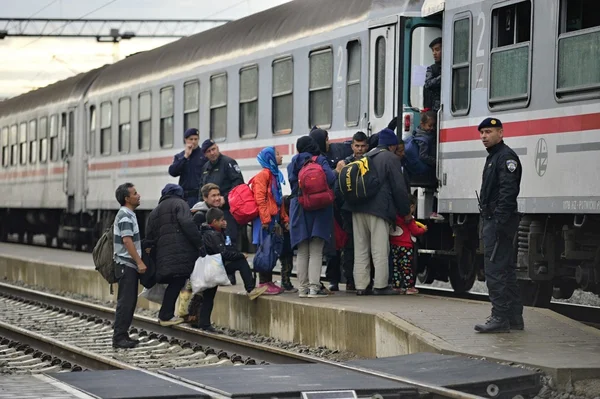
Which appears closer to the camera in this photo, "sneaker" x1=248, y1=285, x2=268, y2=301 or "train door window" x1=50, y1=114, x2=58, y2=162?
"sneaker" x1=248, y1=285, x2=268, y2=301

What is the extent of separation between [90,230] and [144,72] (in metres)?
5.39

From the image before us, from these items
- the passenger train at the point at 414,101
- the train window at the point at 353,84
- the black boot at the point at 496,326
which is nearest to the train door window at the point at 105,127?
the passenger train at the point at 414,101

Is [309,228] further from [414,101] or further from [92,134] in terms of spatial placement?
[92,134]

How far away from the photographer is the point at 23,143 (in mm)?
36250

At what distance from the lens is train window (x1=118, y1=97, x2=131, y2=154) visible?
2641cm

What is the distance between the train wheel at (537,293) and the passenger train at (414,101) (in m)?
0.01

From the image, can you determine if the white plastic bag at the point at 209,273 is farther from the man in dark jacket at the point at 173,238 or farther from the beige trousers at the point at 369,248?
the beige trousers at the point at 369,248

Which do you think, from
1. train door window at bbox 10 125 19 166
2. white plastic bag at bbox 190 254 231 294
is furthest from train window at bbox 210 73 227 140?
train door window at bbox 10 125 19 166

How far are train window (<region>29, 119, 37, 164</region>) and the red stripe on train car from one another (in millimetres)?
22532

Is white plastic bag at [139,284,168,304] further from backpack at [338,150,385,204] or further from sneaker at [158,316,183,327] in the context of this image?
backpack at [338,150,385,204]

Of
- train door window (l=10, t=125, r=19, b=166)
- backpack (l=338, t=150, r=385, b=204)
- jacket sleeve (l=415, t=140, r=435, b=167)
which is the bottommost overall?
backpack (l=338, t=150, r=385, b=204)

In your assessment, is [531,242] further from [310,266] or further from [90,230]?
[90,230]

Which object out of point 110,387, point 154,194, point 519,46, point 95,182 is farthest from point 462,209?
point 95,182

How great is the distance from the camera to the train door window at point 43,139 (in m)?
33.5
